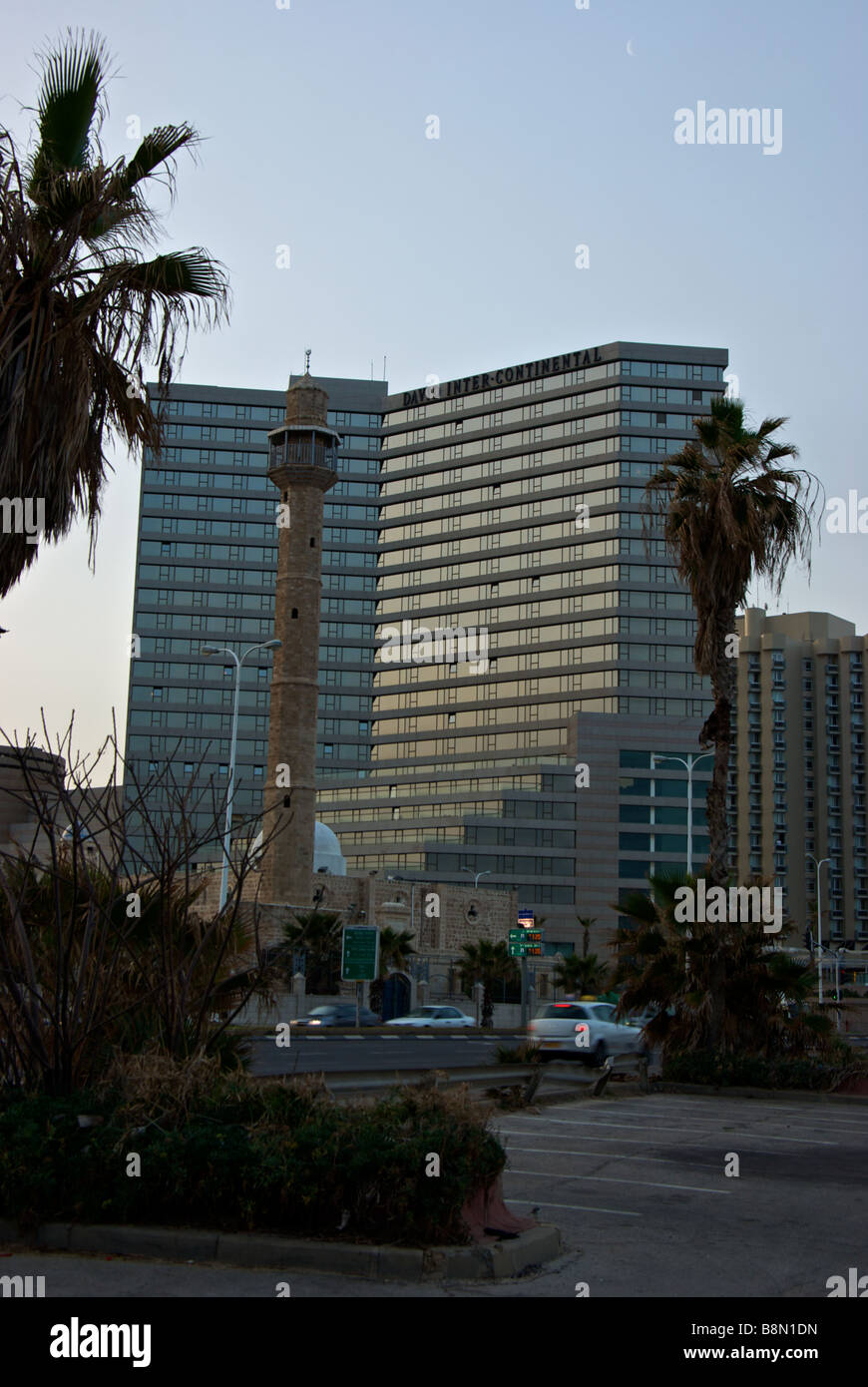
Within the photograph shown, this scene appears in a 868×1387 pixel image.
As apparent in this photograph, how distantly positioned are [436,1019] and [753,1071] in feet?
100

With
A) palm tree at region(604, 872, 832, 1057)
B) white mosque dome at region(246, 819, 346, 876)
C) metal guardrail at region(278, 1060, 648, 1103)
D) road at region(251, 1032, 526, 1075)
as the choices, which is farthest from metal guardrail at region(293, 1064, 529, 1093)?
white mosque dome at region(246, 819, 346, 876)

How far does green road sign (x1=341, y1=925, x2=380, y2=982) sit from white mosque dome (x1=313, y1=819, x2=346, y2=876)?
3093 cm

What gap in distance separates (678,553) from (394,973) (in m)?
46.3

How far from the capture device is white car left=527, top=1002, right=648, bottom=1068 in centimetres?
2791

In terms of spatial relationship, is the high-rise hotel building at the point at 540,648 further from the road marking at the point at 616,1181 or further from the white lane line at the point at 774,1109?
the road marking at the point at 616,1181

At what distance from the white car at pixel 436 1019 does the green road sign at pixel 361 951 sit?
19.8ft

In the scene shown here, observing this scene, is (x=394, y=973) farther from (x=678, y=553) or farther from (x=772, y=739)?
(x=772, y=739)

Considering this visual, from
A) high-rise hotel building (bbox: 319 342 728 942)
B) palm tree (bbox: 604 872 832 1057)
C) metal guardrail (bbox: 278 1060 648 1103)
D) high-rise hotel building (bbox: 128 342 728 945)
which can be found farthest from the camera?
high-rise hotel building (bbox: 128 342 728 945)

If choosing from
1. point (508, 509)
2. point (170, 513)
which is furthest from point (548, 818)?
point (170, 513)

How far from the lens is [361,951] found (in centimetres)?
4322

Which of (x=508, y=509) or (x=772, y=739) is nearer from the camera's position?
(x=508, y=509)

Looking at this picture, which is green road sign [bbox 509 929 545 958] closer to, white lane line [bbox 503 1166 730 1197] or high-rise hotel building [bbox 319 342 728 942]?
white lane line [bbox 503 1166 730 1197]

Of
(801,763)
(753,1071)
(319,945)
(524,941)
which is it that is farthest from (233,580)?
(753,1071)
